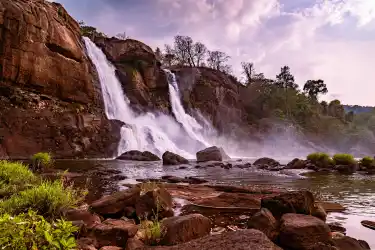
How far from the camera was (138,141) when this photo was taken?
1606 inches

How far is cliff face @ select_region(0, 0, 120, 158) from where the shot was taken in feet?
108

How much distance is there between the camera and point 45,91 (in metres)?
36.9

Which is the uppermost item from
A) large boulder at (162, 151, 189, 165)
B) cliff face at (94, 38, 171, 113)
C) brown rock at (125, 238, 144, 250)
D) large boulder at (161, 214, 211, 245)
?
cliff face at (94, 38, 171, 113)

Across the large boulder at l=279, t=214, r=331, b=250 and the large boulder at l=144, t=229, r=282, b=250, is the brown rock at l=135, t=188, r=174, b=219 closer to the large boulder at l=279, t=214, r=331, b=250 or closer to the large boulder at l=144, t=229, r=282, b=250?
the large boulder at l=144, t=229, r=282, b=250

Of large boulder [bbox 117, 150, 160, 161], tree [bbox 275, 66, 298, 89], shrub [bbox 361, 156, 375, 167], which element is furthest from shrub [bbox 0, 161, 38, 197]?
tree [bbox 275, 66, 298, 89]

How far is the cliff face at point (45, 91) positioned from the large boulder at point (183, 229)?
28.0m

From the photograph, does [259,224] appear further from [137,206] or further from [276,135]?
[276,135]

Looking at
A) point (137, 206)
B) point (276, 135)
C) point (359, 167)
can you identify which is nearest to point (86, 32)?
point (276, 135)

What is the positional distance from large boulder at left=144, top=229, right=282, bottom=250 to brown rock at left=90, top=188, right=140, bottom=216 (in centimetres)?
342

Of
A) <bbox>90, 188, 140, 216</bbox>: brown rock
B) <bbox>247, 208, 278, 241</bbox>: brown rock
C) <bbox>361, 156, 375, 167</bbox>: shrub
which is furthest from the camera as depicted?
<bbox>361, 156, 375, 167</bbox>: shrub

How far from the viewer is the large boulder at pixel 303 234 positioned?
6074mm

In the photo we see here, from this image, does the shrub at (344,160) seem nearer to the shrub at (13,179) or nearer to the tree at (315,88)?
the shrub at (13,179)

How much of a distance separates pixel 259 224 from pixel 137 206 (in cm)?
312

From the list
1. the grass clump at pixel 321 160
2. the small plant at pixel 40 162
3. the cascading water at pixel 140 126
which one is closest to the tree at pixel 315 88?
the cascading water at pixel 140 126
